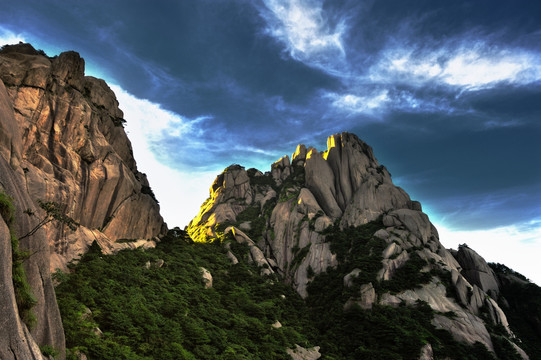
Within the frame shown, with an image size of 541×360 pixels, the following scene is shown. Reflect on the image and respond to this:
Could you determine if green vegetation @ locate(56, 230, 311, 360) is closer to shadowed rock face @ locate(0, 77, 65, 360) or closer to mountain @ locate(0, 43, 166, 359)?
shadowed rock face @ locate(0, 77, 65, 360)

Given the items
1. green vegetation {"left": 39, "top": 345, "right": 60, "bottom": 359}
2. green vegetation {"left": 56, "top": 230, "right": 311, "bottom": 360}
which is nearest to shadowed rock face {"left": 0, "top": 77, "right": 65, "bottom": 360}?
green vegetation {"left": 39, "top": 345, "right": 60, "bottom": 359}

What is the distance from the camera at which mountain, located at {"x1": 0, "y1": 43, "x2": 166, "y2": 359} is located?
571 inches

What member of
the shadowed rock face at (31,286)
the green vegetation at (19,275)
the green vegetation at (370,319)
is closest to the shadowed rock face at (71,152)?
the shadowed rock face at (31,286)

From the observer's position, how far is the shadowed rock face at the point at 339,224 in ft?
159

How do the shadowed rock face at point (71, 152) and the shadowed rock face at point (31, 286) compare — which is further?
the shadowed rock face at point (71, 152)

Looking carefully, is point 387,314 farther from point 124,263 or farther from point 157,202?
point 157,202

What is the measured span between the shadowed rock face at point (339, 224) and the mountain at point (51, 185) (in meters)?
29.0

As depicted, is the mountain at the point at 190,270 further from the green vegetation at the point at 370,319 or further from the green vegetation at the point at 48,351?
the green vegetation at the point at 370,319

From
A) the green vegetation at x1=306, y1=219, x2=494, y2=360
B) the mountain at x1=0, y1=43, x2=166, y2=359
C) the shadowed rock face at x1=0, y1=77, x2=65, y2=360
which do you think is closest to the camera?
the shadowed rock face at x1=0, y1=77, x2=65, y2=360

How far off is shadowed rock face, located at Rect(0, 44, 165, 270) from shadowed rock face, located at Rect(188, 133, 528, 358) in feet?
97.5

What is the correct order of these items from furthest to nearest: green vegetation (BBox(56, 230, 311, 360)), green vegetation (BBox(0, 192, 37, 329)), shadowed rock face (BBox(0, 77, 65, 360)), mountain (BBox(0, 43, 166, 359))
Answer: green vegetation (BBox(56, 230, 311, 360)) < mountain (BBox(0, 43, 166, 359)) < green vegetation (BBox(0, 192, 37, 329)) < shadowed rock face (BBox(0, 77, 65, 360))

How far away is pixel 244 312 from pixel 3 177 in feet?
104

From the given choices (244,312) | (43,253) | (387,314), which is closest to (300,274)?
(387,314)

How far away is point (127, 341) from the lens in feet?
72.8
